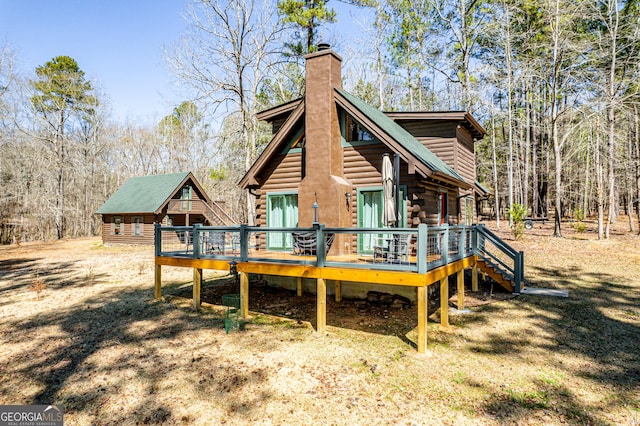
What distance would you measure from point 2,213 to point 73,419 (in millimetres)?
38745

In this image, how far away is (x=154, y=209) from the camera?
2842cm

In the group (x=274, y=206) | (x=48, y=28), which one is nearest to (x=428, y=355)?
(x=274, y=206)

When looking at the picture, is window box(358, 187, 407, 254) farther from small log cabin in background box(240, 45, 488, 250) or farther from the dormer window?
the dormer window

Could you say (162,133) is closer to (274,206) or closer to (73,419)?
(274,206)

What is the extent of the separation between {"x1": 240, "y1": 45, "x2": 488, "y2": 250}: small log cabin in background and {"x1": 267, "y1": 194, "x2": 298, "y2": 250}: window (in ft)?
0.12

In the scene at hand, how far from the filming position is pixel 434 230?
807 cm

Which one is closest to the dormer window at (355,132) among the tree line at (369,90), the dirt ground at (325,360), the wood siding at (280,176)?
the wood siding at (280,176)

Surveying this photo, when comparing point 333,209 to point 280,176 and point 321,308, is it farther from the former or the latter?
point 321,308

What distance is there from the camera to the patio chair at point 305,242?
9863 mm

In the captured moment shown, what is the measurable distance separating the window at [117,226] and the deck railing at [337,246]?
74.5 ft

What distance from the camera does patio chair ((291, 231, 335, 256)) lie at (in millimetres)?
9863

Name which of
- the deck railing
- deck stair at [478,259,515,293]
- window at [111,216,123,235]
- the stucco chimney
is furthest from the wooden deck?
window at [111,216,123,235]

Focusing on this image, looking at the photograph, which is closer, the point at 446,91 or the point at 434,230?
the point at 434,230

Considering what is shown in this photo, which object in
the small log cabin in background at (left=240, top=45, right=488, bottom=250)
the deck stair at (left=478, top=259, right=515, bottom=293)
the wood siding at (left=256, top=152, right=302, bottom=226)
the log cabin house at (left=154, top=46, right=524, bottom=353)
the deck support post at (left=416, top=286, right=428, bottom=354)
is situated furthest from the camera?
the wood siding at (left=256, top=152, right=302, bottom=226)
